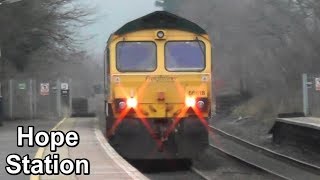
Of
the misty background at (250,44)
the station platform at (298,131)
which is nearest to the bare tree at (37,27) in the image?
the misty background at (250,44)

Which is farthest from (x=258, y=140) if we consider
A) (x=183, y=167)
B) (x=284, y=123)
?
(x=183, y=167)

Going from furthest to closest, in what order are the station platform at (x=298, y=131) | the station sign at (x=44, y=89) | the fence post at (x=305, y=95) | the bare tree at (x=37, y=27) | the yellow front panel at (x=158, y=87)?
1. the station sign at (x=44, y=89)
2. the bare tree at (x=37, y=27)
3. the fence post at (x=305, y=95)
4. the station platform at (x=298, y=131)
5. the yellow front panel at (x=158, y=87)

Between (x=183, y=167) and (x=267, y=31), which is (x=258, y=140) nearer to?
(x=183, y=167)

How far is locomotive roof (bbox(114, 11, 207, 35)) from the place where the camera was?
16.4m

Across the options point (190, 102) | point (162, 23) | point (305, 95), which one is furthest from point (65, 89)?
point (190, 102)

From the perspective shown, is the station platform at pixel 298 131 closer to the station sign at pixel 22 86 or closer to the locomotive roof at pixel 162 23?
the locomotive roof at pixel 162 23

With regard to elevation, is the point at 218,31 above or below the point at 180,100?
above

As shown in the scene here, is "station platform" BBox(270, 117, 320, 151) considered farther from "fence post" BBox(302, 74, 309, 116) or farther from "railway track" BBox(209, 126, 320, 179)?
"fence post" BBox(302, 74, 309, 116)

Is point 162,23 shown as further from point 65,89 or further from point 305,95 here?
point 65,89

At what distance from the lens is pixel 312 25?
3619 cm

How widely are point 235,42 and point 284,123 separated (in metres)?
28.3

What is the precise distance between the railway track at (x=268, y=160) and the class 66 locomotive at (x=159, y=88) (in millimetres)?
2706

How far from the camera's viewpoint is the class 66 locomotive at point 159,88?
1591 cm

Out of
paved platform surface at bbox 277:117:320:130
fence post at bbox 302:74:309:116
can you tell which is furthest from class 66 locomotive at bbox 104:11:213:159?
fence post at bbox 302:74:309:116
